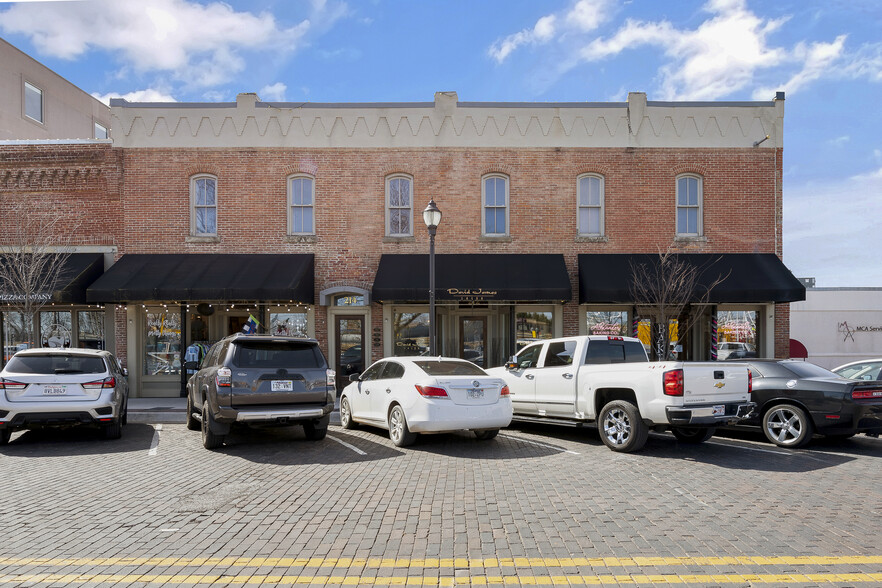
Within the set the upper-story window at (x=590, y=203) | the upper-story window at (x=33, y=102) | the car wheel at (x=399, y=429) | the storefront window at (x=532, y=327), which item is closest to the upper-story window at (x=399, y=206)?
the storefront window at (x=532, y=327)

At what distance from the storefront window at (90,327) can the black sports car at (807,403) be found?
641 inches

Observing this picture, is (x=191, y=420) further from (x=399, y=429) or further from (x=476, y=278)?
(x=476, y=278)

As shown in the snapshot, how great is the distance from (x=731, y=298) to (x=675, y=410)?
26.5 ft

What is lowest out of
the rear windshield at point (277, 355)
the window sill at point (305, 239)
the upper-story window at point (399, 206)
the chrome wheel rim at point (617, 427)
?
the chrome wheel rim at point (617, 427)

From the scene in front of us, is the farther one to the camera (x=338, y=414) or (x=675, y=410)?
(x=338, y=414)

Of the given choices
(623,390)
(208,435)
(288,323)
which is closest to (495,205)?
(288,323)

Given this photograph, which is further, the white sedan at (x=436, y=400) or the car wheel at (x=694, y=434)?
the car wheel at (x=694, y=434)

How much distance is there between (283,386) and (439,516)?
418cm

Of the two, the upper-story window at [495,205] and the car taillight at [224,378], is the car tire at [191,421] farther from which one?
the upper-story window at [495,205]

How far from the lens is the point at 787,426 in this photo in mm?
9570

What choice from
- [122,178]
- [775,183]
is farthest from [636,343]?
[122,178]

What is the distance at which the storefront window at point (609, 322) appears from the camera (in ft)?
55.3

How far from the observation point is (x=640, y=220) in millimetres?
16703

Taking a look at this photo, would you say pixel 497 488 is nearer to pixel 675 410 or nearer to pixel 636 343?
pixel 675 410
